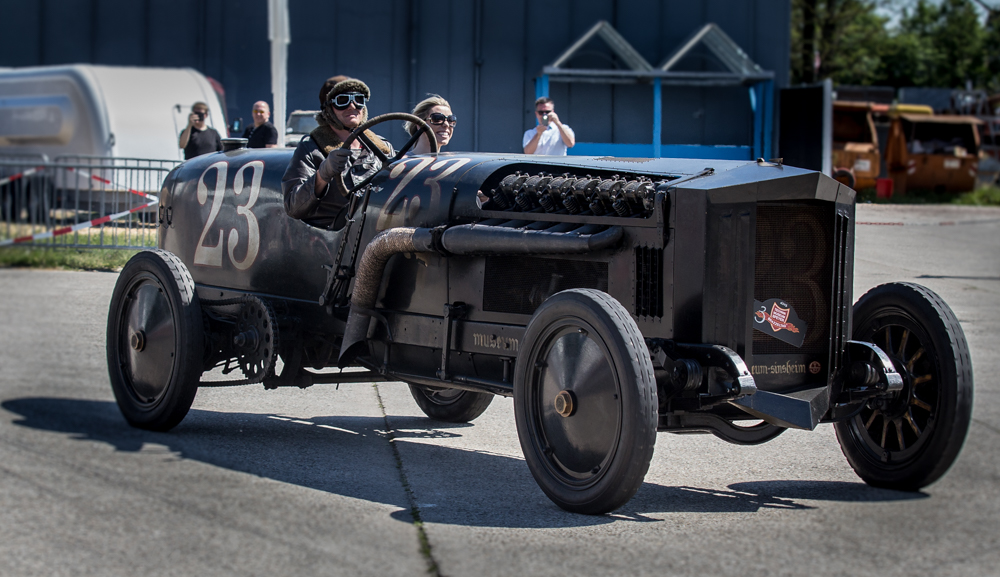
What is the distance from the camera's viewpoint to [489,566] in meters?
2.69

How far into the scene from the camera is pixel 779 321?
3605mm

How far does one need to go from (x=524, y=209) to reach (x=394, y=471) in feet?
3.71

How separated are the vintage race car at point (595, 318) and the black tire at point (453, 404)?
646mm

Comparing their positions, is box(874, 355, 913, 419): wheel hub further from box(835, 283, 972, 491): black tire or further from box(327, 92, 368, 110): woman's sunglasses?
box(327, 92, 368, 110): woman's sunglasses

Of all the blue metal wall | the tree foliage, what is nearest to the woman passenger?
the blue metal wall

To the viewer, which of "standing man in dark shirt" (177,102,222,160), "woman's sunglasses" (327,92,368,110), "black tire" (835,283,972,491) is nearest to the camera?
"black tire" (835,283,972,491)

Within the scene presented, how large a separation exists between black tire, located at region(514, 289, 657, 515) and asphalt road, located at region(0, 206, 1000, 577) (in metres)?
0.12

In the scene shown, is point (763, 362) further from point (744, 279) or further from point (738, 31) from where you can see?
point (738, 31)

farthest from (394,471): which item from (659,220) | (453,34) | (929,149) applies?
(929,149)

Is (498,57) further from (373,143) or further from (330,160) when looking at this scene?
(330,160)

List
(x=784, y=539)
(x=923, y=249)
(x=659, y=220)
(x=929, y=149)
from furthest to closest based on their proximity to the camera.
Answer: (x=929, y=149) → (x=923, y=249) → (x=659, y=220) → (x=784, y=539)

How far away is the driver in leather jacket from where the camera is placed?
4.30 meters

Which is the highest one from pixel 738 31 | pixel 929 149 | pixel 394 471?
pixel 738 31

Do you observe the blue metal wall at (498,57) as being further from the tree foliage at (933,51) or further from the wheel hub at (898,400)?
the tree foliage at (933,51)
